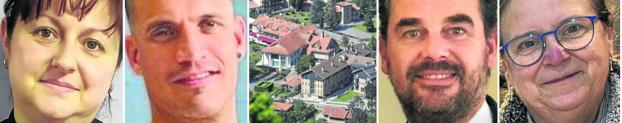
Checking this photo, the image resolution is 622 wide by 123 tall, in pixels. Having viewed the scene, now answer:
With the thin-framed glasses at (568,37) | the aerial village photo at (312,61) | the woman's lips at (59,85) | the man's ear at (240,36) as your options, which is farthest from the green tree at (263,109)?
the thin-framed glasses at (568,37)

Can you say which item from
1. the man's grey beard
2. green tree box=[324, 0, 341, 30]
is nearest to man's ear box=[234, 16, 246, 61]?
green tree box=[324, 0, 341, 30]

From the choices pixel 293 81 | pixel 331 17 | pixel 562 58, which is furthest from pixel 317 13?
pixel 562 58

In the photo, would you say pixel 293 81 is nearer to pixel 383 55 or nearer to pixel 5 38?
pixel 383 55

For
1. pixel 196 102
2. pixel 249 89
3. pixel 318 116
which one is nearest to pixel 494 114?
pixel 318 116

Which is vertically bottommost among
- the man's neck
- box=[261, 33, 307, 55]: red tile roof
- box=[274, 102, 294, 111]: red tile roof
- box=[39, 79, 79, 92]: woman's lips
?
the man's neck

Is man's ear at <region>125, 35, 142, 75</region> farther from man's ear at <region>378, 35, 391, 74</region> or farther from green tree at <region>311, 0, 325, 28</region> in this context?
man's ear at <region>378, 35, 391, 74</region>

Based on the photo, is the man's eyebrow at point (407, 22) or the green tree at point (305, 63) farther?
the green tree at point (305, 63)

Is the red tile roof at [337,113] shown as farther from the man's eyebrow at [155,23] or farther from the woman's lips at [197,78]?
the man's eyebrow at [155,23]
